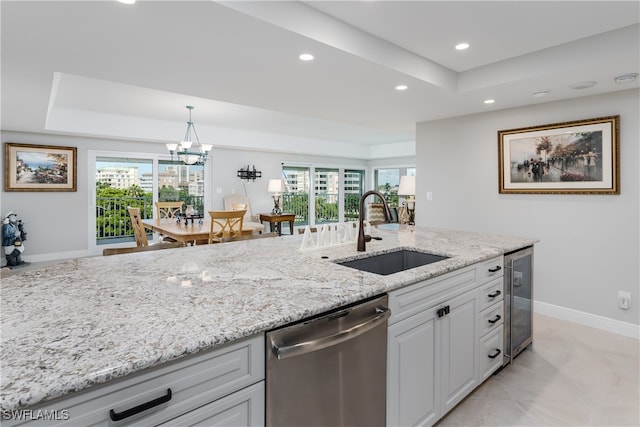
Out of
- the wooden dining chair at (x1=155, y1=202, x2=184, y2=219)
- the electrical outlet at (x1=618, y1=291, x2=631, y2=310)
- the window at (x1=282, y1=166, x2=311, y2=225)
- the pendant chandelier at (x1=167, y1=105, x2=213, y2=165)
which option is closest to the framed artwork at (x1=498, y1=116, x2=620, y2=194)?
the electrical outlet at (x1=618, y1=291, x2=631, y2=310)

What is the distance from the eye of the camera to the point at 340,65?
2.48 m

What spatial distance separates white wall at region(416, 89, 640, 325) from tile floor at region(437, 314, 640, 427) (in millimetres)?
561

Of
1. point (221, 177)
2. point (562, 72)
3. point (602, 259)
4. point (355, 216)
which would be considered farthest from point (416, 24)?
point (355, 216)

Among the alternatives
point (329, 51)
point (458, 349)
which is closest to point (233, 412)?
point (458, 349)

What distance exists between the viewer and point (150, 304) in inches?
45.7

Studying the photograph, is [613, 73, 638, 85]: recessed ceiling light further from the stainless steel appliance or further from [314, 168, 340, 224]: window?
[314, 168, 340, 224]: window

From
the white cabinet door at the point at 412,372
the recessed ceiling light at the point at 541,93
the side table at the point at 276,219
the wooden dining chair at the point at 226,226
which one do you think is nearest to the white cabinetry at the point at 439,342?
the white cabinet door at the point at 412,372

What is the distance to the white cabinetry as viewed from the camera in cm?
149

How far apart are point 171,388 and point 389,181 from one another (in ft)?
30.4

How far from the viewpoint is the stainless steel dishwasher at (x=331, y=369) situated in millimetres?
1091

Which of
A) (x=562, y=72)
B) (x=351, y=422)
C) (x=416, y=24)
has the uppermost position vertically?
(x=416, y=24)

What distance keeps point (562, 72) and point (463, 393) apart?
7.92 feet

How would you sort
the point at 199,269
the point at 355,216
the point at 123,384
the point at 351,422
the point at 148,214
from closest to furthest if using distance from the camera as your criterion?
the point at 123,384, the point at 351,422, the point at 199,269, the point at 148,214, the point at 355,216

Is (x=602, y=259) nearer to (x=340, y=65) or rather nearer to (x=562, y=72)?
(x=562, y=72)
